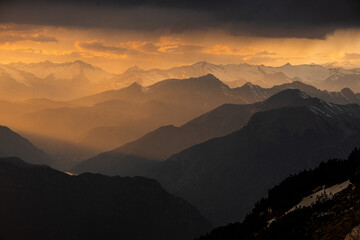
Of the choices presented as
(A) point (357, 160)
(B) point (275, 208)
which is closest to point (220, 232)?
(B) point (275, 208)

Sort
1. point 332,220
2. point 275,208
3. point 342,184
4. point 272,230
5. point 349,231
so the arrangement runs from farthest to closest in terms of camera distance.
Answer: point 275,208 < point 342,184 < point 272,230 < point 332,220 < point 349,231

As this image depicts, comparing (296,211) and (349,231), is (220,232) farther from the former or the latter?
(349,231)

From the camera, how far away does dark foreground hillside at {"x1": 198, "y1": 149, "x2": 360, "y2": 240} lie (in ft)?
155

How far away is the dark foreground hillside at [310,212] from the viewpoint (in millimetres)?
47344

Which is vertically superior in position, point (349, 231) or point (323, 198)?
point (323, 198)

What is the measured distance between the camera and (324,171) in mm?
71062

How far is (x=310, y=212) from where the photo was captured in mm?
53031

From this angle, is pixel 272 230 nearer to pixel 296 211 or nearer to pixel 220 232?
pixel 296 211

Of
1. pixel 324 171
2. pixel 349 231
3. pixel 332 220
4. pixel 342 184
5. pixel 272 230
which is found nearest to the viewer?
pixel 349 231

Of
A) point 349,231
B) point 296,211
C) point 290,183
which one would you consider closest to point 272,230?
point 296,211

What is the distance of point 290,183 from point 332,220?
24641mm

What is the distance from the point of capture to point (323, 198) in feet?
181

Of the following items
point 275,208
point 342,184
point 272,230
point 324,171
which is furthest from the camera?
point 324,171

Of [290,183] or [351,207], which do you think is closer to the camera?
[351,207]
